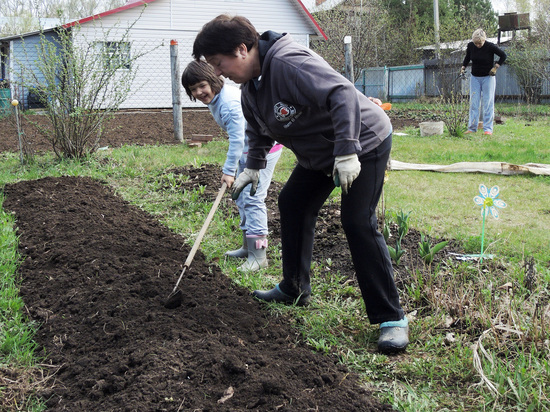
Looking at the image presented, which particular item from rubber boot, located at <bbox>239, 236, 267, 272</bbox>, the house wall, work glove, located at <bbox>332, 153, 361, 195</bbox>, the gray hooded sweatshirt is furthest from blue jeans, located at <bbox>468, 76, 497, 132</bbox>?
the house wall

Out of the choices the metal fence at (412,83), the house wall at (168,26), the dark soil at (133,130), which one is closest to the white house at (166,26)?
the house wall at (168,26)

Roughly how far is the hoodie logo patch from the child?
46.8 inches

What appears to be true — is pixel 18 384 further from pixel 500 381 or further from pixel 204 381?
pixel 500 381

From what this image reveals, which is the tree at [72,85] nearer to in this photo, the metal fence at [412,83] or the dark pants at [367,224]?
the dark pants at [367,224]

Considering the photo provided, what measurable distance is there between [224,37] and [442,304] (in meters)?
1.77

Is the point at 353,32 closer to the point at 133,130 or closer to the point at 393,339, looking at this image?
the point at 133,130

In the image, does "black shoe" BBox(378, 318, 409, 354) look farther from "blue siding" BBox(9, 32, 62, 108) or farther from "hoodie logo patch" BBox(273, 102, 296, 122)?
"blue siding" BBox(9, 32, 62, 108)

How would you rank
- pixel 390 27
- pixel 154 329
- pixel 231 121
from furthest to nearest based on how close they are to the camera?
pixel 390 27, pixel 231 121, pixel 154 329

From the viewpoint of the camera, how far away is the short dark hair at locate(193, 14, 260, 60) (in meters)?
2.55

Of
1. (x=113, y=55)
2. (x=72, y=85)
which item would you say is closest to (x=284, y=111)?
(x=72, y=85)

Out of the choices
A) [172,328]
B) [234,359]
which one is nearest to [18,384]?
[172,328]

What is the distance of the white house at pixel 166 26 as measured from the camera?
18.6 meters

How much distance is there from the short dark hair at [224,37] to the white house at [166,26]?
15247mm

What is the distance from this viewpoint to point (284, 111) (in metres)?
2.57
